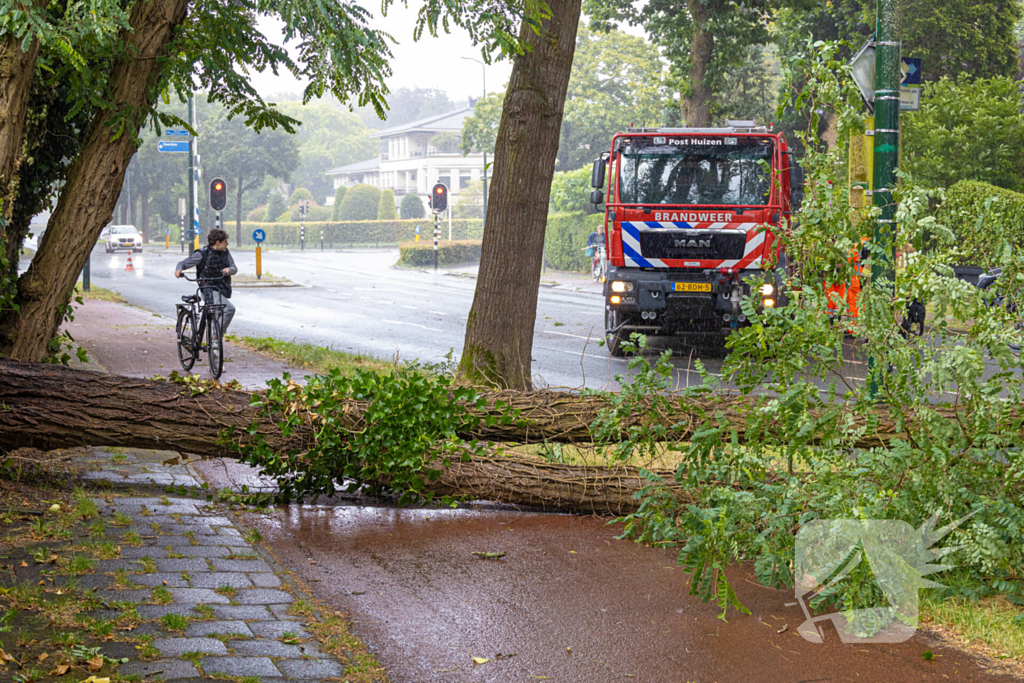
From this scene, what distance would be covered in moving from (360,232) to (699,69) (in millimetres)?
51424

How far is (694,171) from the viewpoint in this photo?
45.3 feet

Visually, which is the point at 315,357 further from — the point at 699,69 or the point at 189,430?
the point at 699,69

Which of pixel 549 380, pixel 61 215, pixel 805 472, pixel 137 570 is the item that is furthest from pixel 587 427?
pixel 549 380

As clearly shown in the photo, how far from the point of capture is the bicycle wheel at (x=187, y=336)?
11.7 metres

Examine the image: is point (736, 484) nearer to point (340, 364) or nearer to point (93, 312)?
point (340, 364)

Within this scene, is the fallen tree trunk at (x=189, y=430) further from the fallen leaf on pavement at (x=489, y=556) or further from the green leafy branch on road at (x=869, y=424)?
the green leafy branch on road at (x=869, y=424)

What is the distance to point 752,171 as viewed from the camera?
13.7m

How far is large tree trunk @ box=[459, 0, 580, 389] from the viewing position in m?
8.85

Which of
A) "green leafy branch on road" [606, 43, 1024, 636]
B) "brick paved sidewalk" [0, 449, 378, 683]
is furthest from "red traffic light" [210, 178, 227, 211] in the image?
"green leafy branch on road" [606, 43, 1024, 636]

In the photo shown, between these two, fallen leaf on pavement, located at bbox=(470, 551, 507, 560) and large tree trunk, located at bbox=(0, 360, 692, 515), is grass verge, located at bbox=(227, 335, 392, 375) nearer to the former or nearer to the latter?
large tree trunk, located at bbox=(0, 360, 692, 515)

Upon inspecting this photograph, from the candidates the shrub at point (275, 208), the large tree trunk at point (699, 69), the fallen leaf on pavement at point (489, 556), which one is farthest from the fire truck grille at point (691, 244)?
the shrub at point (275, 208)

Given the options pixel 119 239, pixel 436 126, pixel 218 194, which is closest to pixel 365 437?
pixel 218 194

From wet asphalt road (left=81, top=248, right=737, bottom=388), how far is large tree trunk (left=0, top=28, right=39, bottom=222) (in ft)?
11.4

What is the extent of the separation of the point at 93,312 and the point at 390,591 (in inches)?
626
